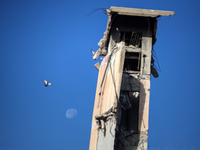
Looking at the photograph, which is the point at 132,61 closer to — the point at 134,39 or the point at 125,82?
the point at 134,39

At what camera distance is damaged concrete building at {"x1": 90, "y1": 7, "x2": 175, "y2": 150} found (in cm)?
2027

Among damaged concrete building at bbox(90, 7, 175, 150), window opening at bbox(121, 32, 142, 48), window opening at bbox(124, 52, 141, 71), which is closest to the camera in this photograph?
damaged concrete building at bbox(90, 7, 175, 150)

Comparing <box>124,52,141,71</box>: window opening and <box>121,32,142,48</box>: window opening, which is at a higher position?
<box>121,32,142,48</box>: window opening

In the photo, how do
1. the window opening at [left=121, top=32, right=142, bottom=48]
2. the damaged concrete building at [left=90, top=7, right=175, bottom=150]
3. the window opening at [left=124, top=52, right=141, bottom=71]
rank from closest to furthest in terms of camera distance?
the damaged concrete building at [left=90, top=7, right=175, bottom=150] < the window opening at [left=124, top=52, right=141, bottom=71] < the window opening at [left=121, top=32, right=142, bottom=48]

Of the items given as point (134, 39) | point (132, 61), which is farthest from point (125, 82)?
point (134, 39)

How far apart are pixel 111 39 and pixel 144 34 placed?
Result: 6.86ft

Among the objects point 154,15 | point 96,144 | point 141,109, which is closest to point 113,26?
point 154,15

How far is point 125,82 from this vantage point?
2238 centimetres

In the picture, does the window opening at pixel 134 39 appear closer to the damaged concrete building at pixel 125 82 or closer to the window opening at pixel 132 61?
the damaged concrete building at pixel 125 82

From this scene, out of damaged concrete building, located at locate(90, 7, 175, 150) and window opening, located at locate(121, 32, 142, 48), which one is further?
window opening, located at locate(121, 32, 142, 48)

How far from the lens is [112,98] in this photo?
20.1 m

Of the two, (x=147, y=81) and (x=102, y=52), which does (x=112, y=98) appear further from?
(x=102, y=52)

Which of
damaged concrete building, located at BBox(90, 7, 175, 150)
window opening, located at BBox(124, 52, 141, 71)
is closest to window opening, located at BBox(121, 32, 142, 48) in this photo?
damaged concrete building, located at BBox(90, 7, 175, 150)

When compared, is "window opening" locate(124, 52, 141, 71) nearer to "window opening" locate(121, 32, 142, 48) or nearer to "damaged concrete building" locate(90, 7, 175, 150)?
"damaged concrete building" locate(90, 7, 175, 150)
